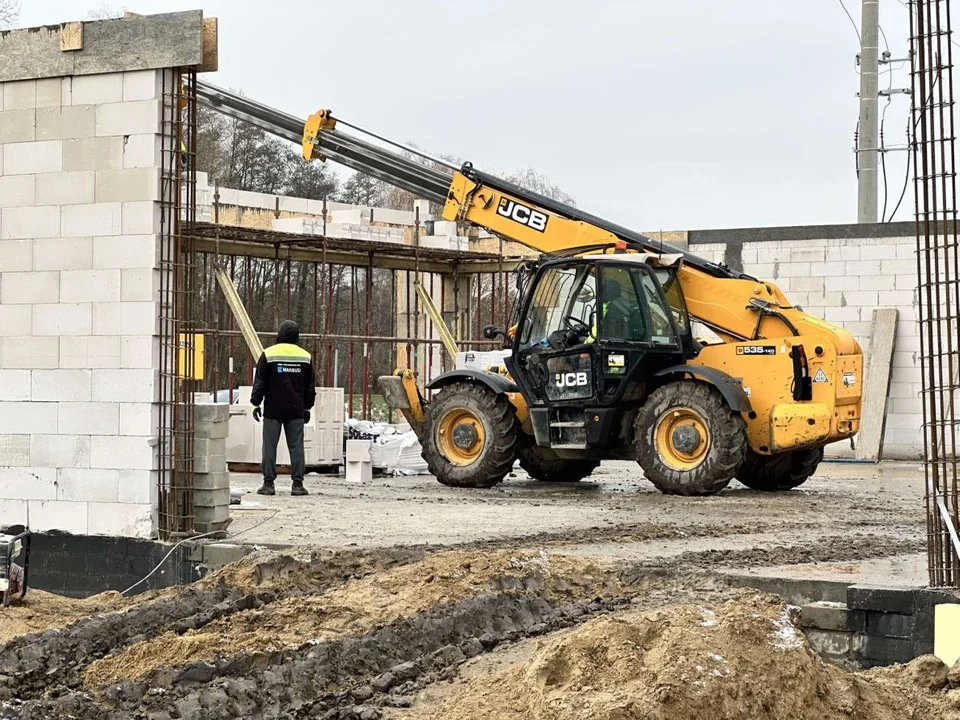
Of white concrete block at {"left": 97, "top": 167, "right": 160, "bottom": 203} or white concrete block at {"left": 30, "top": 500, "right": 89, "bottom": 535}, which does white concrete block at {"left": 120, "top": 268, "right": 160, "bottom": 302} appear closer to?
white concrete block at {"left": 97, "top": 167, "right": 160, "bottom": 203}

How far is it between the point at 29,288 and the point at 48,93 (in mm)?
1433

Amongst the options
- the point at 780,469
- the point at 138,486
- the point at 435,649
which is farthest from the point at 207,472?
the point at 780,469

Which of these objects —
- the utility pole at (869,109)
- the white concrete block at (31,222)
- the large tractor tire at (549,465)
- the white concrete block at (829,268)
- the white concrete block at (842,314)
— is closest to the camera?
the white concrete block at (31,222)

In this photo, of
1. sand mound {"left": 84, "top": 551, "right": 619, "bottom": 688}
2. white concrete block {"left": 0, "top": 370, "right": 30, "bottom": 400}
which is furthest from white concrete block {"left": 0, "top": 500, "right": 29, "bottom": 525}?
sand mound {"left": 84, "top": 551, "right": 619, "bottom": 688}

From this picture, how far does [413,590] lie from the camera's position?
7805 millimetres

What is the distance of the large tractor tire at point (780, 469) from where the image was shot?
1512cm

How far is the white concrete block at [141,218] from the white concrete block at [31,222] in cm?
62

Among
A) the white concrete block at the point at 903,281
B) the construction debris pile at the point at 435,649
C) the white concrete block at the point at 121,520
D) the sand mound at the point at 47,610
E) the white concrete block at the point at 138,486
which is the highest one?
the white concrete block at the point at 903,281

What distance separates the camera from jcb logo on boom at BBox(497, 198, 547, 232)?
15602mm

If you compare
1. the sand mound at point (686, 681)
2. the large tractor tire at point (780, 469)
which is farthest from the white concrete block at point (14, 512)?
the large tractor tire at point (780, 469)

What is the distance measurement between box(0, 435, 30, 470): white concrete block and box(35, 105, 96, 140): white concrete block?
220cm

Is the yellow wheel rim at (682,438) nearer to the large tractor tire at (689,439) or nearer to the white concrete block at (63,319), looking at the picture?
the large tractor tire at (689,439)

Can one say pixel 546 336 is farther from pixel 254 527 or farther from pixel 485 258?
pixel 485 258

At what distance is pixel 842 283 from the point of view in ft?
67.5
